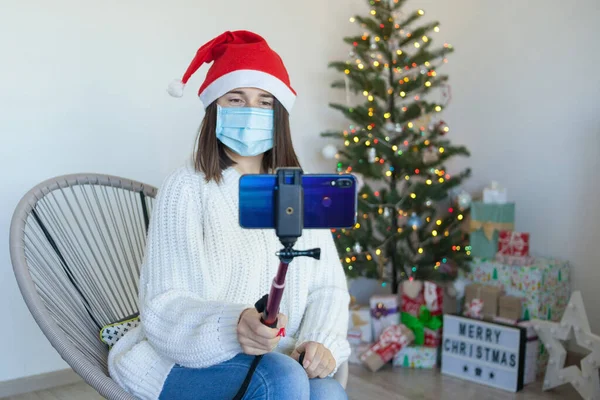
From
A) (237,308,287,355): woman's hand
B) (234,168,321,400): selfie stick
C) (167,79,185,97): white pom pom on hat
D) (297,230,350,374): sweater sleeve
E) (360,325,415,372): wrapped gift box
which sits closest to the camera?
(234,168,321,400): selfie stick

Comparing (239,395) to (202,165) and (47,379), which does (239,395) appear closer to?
(202,165)

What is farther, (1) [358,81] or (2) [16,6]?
(1) [358,81]

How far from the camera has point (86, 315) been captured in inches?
55.7

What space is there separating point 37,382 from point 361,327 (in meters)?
1.30

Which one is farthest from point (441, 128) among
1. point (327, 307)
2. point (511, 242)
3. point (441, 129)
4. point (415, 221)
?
point (327, 307)

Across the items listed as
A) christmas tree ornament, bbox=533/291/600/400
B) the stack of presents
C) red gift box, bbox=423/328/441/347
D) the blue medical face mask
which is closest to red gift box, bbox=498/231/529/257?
the stack of presents

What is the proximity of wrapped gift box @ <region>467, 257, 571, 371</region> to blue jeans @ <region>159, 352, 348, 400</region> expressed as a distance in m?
1.57

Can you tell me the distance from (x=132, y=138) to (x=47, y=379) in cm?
93

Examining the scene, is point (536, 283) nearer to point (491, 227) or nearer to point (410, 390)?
point (491, 227)

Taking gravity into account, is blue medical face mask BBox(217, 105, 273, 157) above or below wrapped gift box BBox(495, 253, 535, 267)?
above

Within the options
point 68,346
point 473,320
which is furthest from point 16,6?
point 473,320

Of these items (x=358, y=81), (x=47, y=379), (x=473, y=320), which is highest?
(x=358, y=81)

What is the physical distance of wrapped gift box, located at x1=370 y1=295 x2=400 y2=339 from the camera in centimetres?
276

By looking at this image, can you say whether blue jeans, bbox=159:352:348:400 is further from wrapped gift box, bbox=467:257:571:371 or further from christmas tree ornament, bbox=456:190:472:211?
christmas tree ornament, bbox=456:190:472:211
